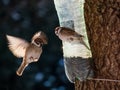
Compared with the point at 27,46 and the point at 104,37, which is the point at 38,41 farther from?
the point at 104,37

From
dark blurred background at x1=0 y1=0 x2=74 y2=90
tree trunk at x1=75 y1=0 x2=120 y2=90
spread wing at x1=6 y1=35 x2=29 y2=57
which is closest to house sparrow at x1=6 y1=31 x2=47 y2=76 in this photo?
spread wing at x1=6 y1=35 x2=29 y2=57

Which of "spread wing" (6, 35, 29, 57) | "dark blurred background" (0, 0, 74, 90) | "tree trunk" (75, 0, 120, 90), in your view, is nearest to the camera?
"spread wing" (6, 35, 29, 57)

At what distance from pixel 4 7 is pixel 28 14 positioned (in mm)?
178

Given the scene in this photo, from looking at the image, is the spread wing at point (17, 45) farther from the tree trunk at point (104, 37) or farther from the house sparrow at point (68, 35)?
the tree trunk at point (104, 37)

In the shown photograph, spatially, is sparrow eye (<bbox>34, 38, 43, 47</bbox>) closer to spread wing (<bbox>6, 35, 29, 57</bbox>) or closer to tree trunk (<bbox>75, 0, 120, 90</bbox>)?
spread wing (<bbox>6, 35, 29, 57</bbox>)

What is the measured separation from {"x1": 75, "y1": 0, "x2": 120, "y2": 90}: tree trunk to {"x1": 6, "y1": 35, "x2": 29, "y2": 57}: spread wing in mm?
334

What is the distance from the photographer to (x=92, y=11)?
1.69 m

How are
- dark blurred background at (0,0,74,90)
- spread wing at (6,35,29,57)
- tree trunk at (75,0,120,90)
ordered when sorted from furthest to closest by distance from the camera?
dark blurred background at (0,0,74,90) < tree trunk at (75,0,120,90) < spread wing at (6,35,29,57)

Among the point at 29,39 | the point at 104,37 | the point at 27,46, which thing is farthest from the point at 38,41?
the point at 29,39

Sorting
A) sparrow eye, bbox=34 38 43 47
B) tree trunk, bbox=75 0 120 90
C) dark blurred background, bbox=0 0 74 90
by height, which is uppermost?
sparrow eye, bbox=34 38 43 47

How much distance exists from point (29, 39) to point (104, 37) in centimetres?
112

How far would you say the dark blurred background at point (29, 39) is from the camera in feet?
9.01

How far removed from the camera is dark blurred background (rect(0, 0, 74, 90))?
2.75 m

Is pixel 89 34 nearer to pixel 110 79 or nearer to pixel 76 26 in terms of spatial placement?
pixel 76 26
